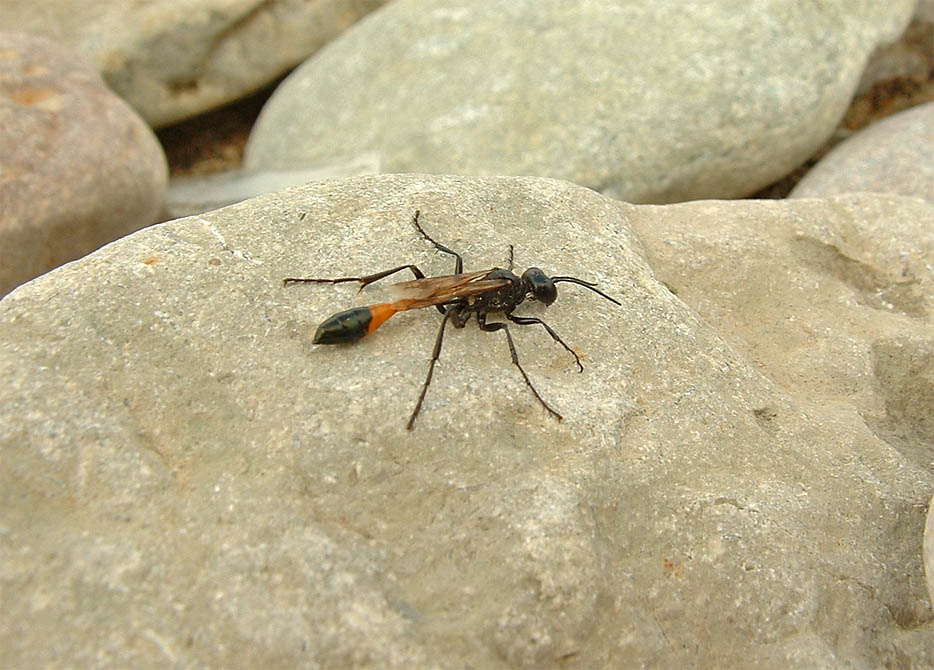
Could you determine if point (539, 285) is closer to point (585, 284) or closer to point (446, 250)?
point (585, 284)

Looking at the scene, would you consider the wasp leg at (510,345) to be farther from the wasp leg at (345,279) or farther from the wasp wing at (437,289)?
the wasp leg at (345,279)

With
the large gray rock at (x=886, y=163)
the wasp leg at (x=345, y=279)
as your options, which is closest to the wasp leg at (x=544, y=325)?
the wasp leg at (x=345, y=279)

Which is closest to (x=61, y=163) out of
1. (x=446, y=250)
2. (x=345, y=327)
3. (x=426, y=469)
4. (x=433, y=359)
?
(x=446, y=250)

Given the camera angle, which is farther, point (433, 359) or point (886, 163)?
point (886, 163)

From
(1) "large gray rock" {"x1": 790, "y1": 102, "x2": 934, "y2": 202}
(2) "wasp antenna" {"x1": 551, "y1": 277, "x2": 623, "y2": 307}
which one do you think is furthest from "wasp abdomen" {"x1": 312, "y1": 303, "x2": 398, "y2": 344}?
(1) "large gray rock" {"x1": 790, "y1": 102, "x2": 934, "y2": 202}

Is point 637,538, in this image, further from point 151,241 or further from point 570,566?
point 151,241

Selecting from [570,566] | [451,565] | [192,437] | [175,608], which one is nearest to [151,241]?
[192,437]
